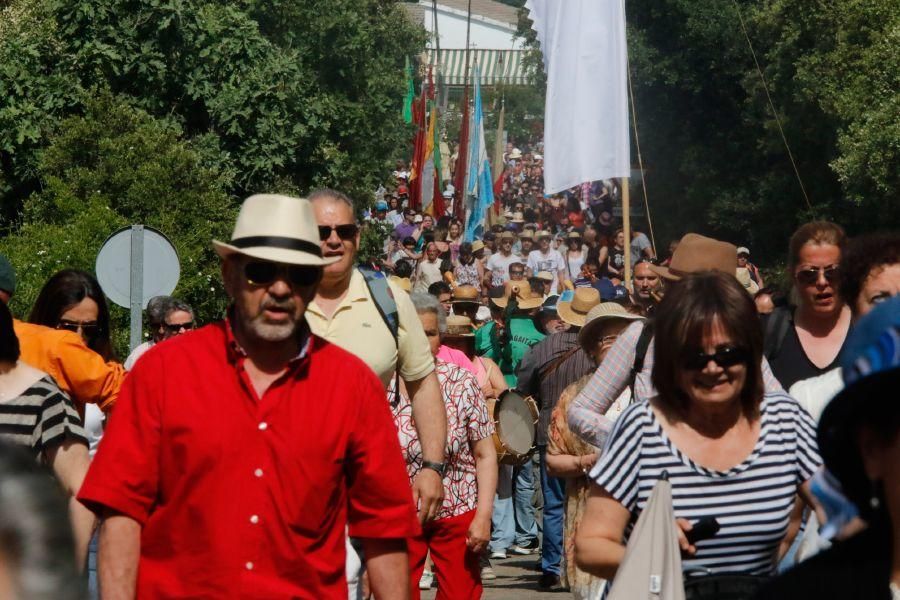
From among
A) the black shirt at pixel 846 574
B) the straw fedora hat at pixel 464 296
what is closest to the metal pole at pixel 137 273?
the straw fedora hat at pixel 464 296

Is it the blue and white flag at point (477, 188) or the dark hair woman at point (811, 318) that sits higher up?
the blue and white flag at point (477, 188)

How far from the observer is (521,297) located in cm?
1731

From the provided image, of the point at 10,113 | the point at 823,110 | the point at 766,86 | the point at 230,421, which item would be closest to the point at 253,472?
the point at 230,421

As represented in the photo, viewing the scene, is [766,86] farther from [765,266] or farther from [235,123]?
[235,123]

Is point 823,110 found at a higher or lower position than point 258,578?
higher

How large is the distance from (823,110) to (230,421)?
35.2 meters

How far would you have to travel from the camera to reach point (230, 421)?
14.8ft

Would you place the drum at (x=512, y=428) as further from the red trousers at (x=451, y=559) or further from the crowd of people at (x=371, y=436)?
the crowd of people at (x=371, y=436)

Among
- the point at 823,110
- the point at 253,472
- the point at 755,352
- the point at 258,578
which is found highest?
the point at 823,110

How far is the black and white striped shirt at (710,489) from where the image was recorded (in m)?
4.43

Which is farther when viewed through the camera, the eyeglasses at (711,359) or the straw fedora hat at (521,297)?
the straw fedora hat at (521,297)

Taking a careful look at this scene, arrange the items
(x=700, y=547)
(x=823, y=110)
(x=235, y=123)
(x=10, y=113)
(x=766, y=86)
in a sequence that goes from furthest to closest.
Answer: (x=766, y=86)
(x=823, y=110)
(x=235, y=123)
(x=10, y=113)
(x=700, y=547)

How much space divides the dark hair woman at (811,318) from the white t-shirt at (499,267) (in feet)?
68.9

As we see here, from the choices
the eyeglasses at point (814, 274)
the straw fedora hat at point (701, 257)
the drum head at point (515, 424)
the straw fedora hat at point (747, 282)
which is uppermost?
the straw fedora hat at point (701, 257)
